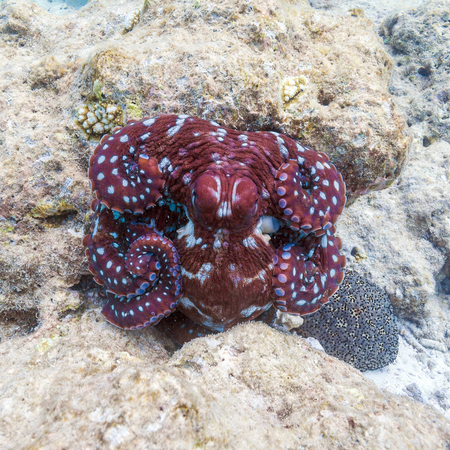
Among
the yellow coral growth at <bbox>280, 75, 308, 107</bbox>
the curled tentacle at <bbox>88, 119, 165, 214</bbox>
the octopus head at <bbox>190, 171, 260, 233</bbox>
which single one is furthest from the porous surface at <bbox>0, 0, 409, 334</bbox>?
the octopus head at <bbox>190, 171, 260, 233</bbox>

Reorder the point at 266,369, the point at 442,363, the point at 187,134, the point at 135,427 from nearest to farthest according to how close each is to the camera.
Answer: the point at 135,427
the point at 266,369
the point at 187,134
the point at 442,363

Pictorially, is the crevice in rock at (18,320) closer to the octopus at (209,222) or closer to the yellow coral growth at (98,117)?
the octopus at (209,222)

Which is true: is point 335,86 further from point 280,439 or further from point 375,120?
point 280,439

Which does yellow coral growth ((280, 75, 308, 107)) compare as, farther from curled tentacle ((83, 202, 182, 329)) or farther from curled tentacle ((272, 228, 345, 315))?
curled tentacle ((83, 202, 182, 329))

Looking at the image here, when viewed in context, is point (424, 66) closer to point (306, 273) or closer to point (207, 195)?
point (306, 273)

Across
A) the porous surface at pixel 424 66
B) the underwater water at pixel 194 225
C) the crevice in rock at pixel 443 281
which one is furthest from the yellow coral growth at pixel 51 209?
the porous surface at pixel 424 66

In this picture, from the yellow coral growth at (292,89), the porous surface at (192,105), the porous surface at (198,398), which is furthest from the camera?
the yellow coral growth at (292,89)

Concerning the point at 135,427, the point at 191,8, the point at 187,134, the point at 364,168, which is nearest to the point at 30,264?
the point at 187,134
